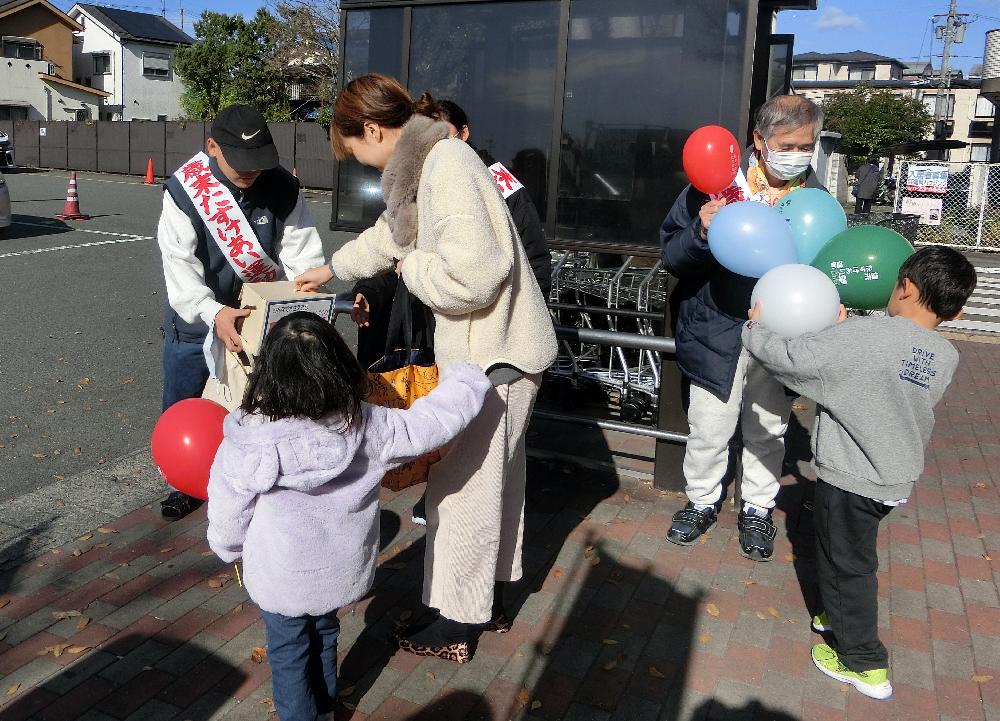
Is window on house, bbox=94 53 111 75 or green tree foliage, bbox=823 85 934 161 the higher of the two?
window on house, bbox=94 53 111 75

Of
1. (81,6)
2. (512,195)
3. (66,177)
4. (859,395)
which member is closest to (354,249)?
(512,195)

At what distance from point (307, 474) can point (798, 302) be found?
1.61 meters

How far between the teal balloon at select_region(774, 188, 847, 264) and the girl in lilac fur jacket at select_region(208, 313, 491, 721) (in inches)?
57.0

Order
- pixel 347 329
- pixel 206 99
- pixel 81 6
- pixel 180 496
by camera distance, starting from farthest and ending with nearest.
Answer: pixel 81 6, pixel 206 99, pixel 347 329, pixel 180 496

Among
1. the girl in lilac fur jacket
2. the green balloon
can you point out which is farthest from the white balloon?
the girl in lilac fur jacket

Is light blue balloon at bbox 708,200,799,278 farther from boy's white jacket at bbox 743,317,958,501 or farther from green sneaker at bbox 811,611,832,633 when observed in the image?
green sneaker at bbox 811,611,832,633

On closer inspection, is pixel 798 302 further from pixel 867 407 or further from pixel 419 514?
pixel 419 514

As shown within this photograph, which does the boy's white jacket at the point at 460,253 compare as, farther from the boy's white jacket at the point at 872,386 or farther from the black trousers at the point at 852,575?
the black trousers at the point at 852,575

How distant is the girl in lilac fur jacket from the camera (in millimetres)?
2426

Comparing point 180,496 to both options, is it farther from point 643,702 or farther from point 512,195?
point 643,702

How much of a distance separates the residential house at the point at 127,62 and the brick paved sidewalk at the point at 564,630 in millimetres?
54654

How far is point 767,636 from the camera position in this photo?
3473 mm

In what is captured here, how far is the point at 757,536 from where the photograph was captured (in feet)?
13.5

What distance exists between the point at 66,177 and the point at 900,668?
33.5 m
